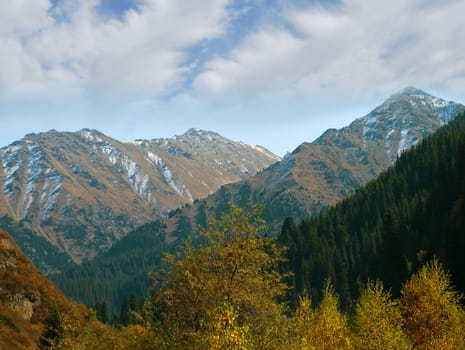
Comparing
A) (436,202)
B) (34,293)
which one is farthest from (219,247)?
(436,202)

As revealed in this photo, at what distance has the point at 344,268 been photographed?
553 ft

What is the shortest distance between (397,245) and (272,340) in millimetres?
82780

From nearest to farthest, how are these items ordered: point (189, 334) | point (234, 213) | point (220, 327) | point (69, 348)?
point (220, 327)
point (189, 334)
point (234, 213)
point (69, 348)

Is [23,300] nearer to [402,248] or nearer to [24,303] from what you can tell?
[24,303]

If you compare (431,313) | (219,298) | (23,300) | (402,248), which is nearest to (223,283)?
(219,298)

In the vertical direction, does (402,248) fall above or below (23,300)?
above

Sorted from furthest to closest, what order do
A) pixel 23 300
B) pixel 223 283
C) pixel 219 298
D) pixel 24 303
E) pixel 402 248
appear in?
pixel 402 248 → pixel 23 300 → pixel 24 303 → pixel 223 283 → pixel 219 298

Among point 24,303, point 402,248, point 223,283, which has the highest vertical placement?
point 223,283

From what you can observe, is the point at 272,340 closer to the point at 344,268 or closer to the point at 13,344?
the point at 13,344

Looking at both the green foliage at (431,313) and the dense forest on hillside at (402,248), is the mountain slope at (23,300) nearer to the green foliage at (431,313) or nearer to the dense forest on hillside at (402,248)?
the dense forest on hillside at (402,248)

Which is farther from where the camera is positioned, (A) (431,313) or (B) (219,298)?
(A) (431,313)

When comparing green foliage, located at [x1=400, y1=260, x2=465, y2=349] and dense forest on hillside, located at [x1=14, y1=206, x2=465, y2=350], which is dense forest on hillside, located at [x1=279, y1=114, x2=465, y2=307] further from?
dense forest on hillside, located at [x1=14, y1=206, x2=465, y2=350]

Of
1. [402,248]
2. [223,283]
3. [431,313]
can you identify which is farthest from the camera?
[402,248]

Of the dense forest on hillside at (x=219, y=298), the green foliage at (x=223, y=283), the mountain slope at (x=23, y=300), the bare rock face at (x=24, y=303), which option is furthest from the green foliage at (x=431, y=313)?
the bare rock face at (x=24, y=303)
